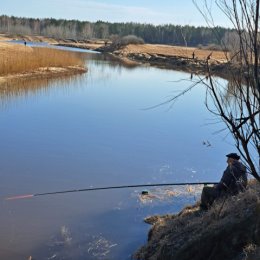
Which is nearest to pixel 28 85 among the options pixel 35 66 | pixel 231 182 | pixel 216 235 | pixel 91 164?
pixel 35 66

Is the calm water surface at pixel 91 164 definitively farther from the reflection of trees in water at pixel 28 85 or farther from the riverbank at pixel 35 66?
the riverbank at pixel 35 66

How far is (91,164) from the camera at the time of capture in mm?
10102

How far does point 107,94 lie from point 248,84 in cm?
1805

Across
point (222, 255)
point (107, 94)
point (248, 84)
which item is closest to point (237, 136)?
point (248, 84)

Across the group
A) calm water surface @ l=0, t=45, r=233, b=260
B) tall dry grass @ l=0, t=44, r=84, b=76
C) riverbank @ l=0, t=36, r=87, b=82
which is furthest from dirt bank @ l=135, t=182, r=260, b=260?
tall dry grass @ l=0, t=44, r=84, b=76

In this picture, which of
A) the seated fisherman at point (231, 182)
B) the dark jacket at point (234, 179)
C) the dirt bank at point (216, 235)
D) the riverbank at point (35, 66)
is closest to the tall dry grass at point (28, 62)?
the riverbank at point (35, 66)

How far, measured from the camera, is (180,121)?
51.4ft

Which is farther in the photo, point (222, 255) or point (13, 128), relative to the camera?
point (13, 128)

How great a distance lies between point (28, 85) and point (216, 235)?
1787cm

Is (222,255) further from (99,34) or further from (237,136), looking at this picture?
(99,34)

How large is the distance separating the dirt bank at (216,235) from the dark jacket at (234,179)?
0.32 metres

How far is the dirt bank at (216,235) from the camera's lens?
4508 millimetres

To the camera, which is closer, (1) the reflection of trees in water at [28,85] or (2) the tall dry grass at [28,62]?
(1) the reflection of trees in water at [28,85]

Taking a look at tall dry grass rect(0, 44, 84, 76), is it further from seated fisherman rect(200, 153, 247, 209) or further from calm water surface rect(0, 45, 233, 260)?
seated fisherman rect(200, 153, 247, 209)
